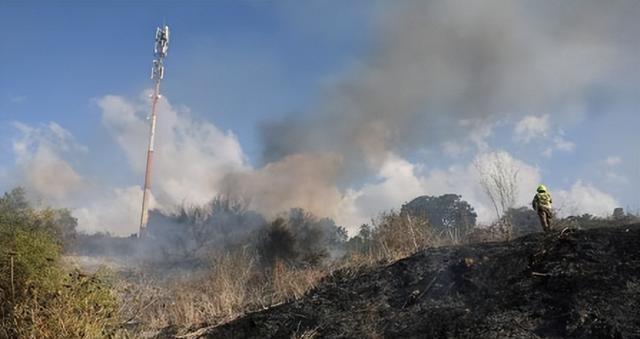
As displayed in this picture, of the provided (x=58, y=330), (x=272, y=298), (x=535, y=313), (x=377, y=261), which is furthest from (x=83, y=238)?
(x=535, y=313)

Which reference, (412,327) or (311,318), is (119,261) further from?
(412,327)

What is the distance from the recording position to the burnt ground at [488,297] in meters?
8.72

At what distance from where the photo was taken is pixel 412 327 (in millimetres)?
9953

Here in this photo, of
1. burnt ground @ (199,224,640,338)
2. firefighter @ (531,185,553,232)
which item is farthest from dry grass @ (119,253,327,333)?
firefighter @ (531,185,553,232)

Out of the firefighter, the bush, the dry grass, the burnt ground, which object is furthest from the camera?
the dry grass

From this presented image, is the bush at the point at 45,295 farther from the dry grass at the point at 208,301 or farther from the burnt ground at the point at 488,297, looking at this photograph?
the burnt ground at the point at 488,297

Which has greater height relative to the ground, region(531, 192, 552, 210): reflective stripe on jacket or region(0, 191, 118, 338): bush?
region(531, 192, 552, 210): reflective stripe on jacket

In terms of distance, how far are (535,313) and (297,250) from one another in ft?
79.7

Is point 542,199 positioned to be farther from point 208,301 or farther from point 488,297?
point 208,301

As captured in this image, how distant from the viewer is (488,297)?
1004cm

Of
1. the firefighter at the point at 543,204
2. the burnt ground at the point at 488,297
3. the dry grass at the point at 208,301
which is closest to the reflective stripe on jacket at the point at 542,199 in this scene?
the firefighter at the point at 543,204

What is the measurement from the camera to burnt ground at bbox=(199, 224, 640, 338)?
872 centimetres

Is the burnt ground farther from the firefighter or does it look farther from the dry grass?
the dry grass

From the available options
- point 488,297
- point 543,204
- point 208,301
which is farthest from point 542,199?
point 208,301
